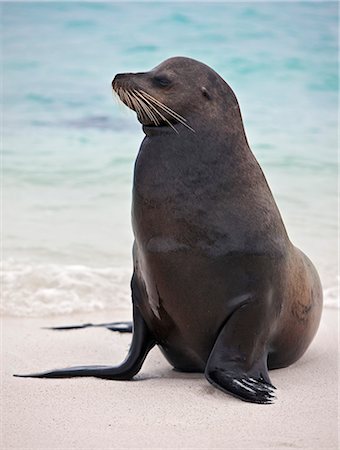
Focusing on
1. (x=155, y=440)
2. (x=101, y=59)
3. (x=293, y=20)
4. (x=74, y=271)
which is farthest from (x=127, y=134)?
(x=155, y=440)

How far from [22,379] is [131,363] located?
0.47m

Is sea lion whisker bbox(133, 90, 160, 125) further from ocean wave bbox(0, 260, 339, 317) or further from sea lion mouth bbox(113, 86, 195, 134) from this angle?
ocean wave bbox(0, 260, 339, 317)

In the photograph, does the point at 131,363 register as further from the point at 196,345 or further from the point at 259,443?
the point at 259,443

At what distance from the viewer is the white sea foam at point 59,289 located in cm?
606

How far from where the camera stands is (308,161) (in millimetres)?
13375

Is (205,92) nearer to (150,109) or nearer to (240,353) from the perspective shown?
(150,109)

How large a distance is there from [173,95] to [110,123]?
1133 cm

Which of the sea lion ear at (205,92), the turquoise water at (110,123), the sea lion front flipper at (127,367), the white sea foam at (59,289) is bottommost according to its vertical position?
the turquoise water at (110,123)

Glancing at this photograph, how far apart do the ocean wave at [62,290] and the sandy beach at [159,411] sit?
130 centimetres

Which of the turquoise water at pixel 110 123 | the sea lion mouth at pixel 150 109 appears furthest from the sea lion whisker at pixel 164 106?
the turquoise water at pixel 110 123

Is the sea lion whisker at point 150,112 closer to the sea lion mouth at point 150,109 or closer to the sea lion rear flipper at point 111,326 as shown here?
the sea lion mouth at point 150,109

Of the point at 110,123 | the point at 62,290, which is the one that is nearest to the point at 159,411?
the point at 62,290

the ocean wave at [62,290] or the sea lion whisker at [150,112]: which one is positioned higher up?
the sea lion whisker at [150,112]

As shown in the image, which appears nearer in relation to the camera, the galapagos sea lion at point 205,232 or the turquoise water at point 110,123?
the galapagos sea lion at point 205,232
